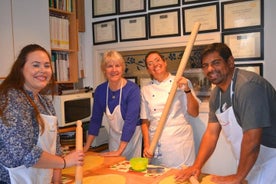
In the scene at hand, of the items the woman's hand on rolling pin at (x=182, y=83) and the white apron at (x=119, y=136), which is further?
the white apron at (x=119, y=136)

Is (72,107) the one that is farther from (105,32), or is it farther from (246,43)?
(246,43)

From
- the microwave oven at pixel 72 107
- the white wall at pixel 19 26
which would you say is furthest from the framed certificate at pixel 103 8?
the microwave oven at pixel 72 107

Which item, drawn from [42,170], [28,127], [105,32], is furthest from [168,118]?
[105,32]

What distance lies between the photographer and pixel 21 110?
1076mm

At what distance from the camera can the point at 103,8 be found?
8.84 feet

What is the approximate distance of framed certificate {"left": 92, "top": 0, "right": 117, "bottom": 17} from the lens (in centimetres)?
263

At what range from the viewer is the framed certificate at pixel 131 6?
8.12 feet

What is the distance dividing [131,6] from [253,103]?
66.7 inches

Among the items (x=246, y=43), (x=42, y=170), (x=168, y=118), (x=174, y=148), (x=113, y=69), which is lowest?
(x=174, y=148)

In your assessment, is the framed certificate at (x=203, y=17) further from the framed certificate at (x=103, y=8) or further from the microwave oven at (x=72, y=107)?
the microwave oven at (x=72, y=107)

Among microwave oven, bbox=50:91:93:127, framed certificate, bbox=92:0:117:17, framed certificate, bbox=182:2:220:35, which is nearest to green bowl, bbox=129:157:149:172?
microwave oven, bbox=50:91:93:127

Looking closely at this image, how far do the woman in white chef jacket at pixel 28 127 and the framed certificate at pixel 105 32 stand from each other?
1.45 metres

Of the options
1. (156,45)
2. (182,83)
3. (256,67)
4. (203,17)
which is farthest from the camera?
(156,45)

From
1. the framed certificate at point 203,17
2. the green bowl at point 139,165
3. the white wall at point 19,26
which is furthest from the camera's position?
the framed certificate at point 203,17
